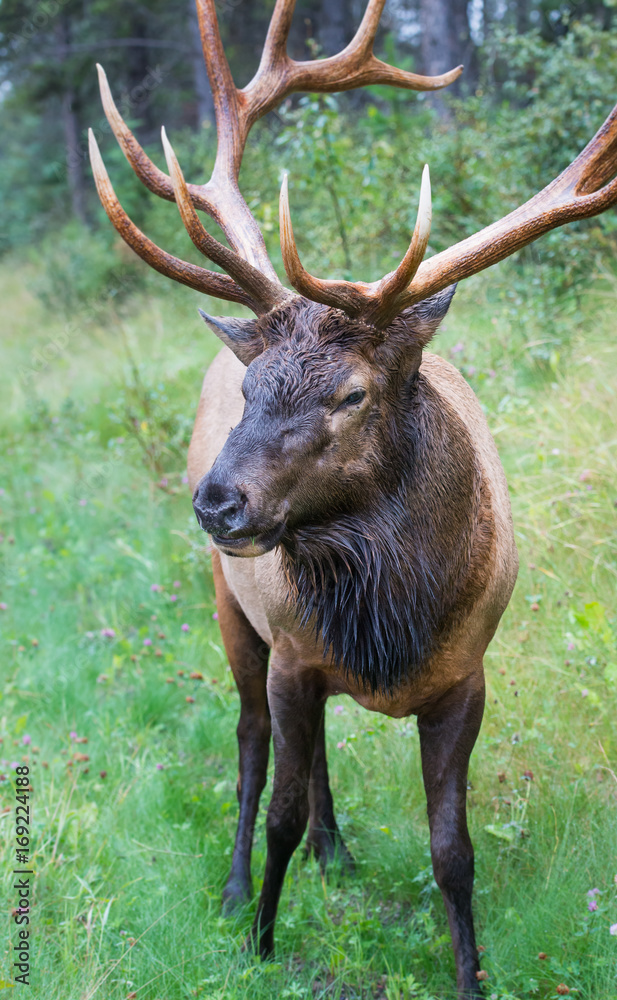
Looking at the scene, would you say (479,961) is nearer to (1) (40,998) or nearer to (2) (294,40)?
(1) (40,998)

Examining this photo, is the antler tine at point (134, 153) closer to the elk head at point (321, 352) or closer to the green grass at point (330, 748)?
the elk head at point (321, 352)

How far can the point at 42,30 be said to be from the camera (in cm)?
1725

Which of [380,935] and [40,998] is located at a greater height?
[40,998]

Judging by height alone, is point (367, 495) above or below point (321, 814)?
above

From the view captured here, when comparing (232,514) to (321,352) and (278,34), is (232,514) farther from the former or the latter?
(278,34)

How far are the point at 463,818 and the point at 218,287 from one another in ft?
5.93

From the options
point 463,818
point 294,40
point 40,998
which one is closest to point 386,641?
point 463,818

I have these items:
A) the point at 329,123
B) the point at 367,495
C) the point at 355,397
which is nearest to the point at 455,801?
the point at 367,495

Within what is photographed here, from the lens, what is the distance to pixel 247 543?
207cm

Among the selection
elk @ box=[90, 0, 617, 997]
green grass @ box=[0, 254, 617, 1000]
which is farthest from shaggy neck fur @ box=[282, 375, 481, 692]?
green grass @ box=[0, 254, 617, 1000]

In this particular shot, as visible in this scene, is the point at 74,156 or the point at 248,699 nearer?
the point at 248,699

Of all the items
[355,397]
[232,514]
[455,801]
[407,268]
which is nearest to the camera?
[232,514]

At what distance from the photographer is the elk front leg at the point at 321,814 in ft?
Result: 11.3

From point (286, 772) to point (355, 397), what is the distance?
1311 millimetres
